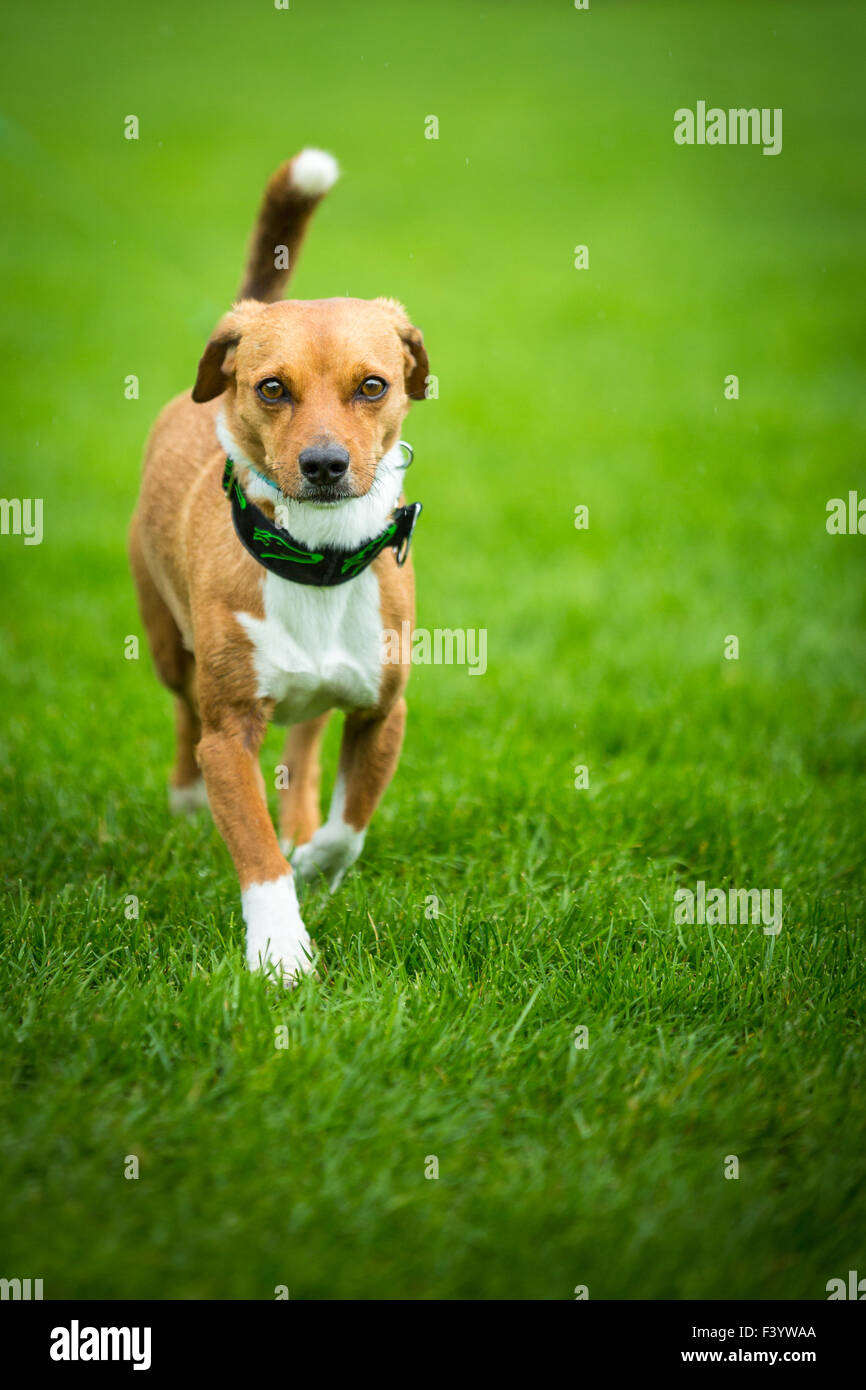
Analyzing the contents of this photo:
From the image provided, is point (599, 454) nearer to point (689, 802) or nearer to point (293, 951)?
point (689, 802)

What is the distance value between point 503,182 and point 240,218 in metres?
4.02

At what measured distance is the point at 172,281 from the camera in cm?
1472

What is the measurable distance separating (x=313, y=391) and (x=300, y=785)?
164 cm

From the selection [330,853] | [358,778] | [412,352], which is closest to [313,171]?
[412,352]

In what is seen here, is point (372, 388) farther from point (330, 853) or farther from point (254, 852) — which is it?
point (330, 853)

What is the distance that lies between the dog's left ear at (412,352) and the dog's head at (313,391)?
112 millimetres

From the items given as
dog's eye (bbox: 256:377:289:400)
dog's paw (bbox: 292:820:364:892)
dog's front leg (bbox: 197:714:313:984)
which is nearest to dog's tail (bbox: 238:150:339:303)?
dog's eye (bbox: 256:377:289:400)

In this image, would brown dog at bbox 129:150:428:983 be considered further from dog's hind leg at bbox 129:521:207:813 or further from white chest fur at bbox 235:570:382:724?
dog's hind leg at bbox 129:521:207:813

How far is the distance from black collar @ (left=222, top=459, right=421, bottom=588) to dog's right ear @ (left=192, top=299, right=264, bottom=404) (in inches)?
9.2

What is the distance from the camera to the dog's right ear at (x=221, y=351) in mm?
3584

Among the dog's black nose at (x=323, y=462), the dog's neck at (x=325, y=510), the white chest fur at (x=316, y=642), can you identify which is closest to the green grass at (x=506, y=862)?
the white chest fur at (x=316, y=642)

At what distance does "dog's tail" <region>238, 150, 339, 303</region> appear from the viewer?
13.6 feet

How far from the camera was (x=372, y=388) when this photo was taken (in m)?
3.44

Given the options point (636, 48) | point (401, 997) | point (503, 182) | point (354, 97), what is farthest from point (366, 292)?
point (636, 48)
